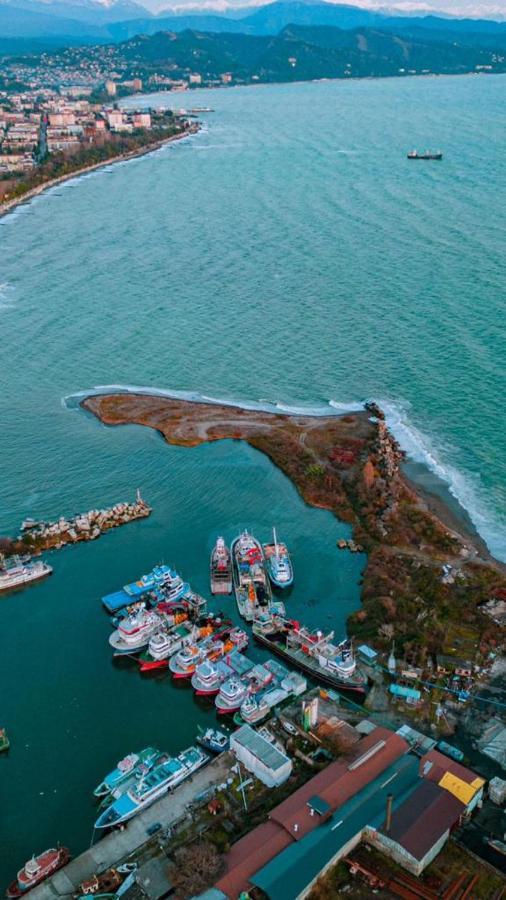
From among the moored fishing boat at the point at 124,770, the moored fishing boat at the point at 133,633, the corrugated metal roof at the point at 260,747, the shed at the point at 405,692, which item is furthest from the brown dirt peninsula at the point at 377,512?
the moored fishing boat at the point at 124,770

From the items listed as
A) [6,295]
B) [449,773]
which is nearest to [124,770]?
[449,773]

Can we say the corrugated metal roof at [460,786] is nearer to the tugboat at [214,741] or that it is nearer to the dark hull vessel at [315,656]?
the dark hull vessel at [315,656]

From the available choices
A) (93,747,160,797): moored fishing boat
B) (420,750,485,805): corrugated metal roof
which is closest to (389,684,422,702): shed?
(420,750,485,805): corrugated metal roof

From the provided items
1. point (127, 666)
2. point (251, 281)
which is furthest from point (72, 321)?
point (127, 666)

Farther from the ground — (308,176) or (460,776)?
(308,176)

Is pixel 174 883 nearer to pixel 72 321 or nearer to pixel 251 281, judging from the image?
pixel 72 321

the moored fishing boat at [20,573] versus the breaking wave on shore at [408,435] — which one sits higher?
the breaking wave on shore at [408,435]

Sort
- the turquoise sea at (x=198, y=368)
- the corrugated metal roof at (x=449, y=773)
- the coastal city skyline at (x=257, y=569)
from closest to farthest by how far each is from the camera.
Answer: the coastal city skyline at (x=257, y=569) → the corrugated metal roof at (x=449, y=773) → the turquoise sea at (x=198, y=368)
